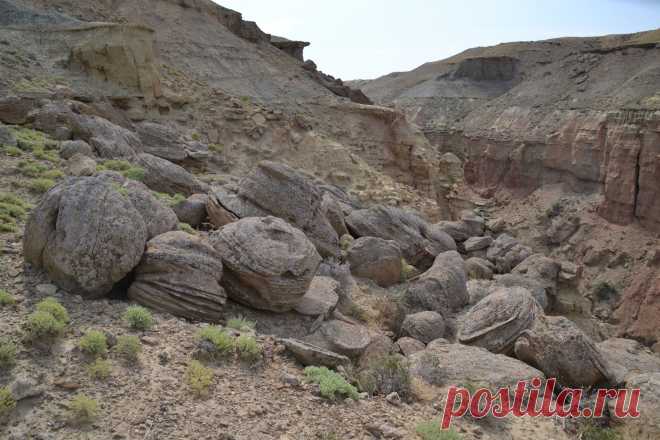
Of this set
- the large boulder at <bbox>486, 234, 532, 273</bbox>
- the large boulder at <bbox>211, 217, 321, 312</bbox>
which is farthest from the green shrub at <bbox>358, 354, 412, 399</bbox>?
the large boulder at <bbox>486, 234, 532, 273</bbox>

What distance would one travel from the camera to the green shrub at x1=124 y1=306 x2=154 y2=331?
21.9 feet

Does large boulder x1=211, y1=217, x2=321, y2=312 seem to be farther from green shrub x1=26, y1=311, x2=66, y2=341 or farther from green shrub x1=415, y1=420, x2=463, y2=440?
green shrub x1=415, y1=420, x2=463, y2=440

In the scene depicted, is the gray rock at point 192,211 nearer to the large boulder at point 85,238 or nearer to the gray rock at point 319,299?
the gray rock at point 319,299

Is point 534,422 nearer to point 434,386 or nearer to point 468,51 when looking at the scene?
point 434,386

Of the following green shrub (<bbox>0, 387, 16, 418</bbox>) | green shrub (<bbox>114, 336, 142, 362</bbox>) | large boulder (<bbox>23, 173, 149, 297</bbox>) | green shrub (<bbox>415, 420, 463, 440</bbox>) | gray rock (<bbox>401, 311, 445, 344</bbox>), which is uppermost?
large boulder (<bbox>23, 173, 149, 297</bbox>)

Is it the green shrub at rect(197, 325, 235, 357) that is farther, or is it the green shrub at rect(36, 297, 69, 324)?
the green shrub at rect(197, 325, 235, 357)

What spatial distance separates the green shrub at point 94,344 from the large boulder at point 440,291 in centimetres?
839

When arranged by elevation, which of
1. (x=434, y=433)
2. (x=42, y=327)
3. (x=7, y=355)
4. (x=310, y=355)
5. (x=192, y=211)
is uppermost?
(x=192, y=211)

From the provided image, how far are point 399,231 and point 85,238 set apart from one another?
11309 millimetres

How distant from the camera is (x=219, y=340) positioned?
6.77m

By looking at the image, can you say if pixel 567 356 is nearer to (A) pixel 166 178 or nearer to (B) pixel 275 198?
(B) pixel 275 198

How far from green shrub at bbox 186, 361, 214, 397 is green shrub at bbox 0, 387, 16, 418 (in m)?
1.79

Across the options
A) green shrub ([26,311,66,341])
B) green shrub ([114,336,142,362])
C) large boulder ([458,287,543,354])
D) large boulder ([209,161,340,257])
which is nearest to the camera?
green shrub ([26,311,66,341])

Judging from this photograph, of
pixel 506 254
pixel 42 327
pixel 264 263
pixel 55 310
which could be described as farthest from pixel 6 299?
pixel 506 254
